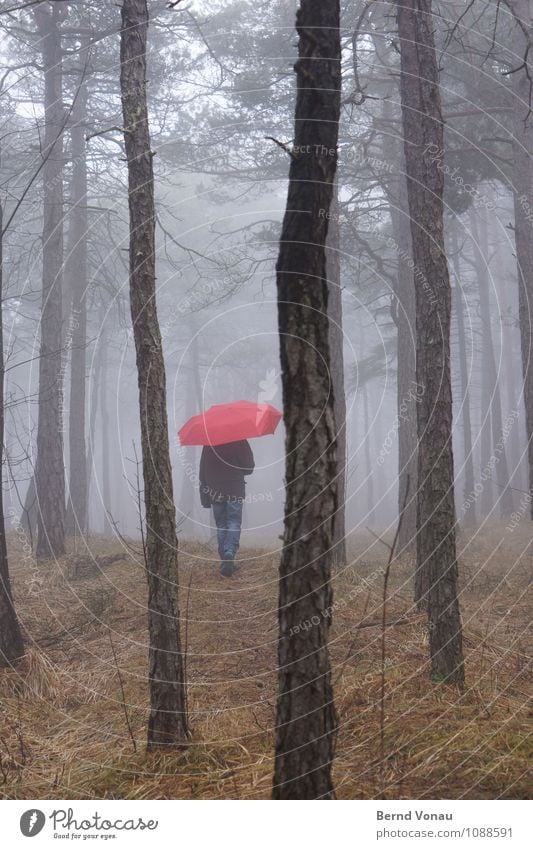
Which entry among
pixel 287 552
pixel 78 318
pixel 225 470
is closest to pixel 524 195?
pixel 225 470

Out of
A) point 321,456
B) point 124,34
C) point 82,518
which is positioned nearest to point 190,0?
point 124,34

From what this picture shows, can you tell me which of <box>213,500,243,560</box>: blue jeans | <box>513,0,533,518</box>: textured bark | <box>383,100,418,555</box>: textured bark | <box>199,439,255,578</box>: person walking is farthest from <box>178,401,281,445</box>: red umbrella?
<box>513,0,533,518</box>: textured bark

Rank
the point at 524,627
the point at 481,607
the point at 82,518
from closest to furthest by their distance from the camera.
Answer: the point at 524,627
the point at 481,607
the point at 82,518

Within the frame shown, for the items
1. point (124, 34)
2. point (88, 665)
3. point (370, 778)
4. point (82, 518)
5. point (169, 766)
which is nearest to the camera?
point (370, 778)

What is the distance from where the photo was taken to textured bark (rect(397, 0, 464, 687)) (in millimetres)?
5723

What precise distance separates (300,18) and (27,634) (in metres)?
6.32

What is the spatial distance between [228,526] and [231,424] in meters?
1.38

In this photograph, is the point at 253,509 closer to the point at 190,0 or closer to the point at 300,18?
the point at 190,0

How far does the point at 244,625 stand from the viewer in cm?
783

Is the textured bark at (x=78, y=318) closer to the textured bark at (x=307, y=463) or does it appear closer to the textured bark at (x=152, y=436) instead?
the textured bark at (x=152, y=436)

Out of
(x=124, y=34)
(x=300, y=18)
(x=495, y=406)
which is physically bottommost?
(x=495, y=406)

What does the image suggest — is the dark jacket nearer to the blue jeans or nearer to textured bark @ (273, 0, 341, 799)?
the blue jeans

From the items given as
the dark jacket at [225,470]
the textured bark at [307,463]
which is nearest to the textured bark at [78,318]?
the dark jacket at [225,470]

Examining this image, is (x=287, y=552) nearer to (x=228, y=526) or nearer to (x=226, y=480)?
(x=228, y=526)
